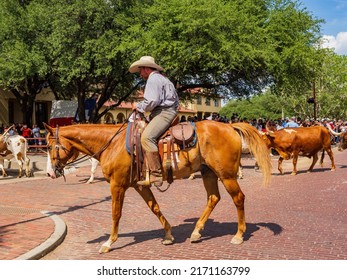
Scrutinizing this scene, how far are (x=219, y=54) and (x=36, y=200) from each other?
1410cm

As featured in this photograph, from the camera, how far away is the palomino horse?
6.27 meters

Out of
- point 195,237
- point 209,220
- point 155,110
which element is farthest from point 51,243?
point 209,220

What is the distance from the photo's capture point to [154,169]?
20.3 ft

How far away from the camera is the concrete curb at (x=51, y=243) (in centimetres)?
570

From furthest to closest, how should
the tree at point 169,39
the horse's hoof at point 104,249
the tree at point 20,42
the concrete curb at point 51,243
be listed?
the tree at point 20,42
the tree at point 169,39
the horse's hoof at point 104,249
the concrete curb at point 51,243

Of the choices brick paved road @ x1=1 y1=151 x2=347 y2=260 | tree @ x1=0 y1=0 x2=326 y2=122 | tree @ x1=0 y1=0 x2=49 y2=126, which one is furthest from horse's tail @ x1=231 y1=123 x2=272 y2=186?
tree @ x1=0 y1=0 x2=49 y2=126

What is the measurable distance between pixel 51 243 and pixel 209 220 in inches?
117

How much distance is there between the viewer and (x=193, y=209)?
30.0 feet

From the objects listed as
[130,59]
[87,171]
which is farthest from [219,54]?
[87,171]

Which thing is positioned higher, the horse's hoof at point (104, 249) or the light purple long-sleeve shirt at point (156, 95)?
the light purple long-sleeve shirt at point (156, 95)

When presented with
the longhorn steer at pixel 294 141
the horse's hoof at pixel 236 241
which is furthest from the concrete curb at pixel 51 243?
the longhorn steer at pixel 294 141

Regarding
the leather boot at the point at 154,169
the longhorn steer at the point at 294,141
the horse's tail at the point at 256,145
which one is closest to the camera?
the leather boot at the point at 154,169

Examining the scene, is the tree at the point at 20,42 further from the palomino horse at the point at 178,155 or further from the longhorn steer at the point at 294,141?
the palomino horse at the point at 178,155

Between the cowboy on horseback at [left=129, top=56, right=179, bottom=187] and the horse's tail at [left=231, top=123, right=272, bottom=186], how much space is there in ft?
3.93
